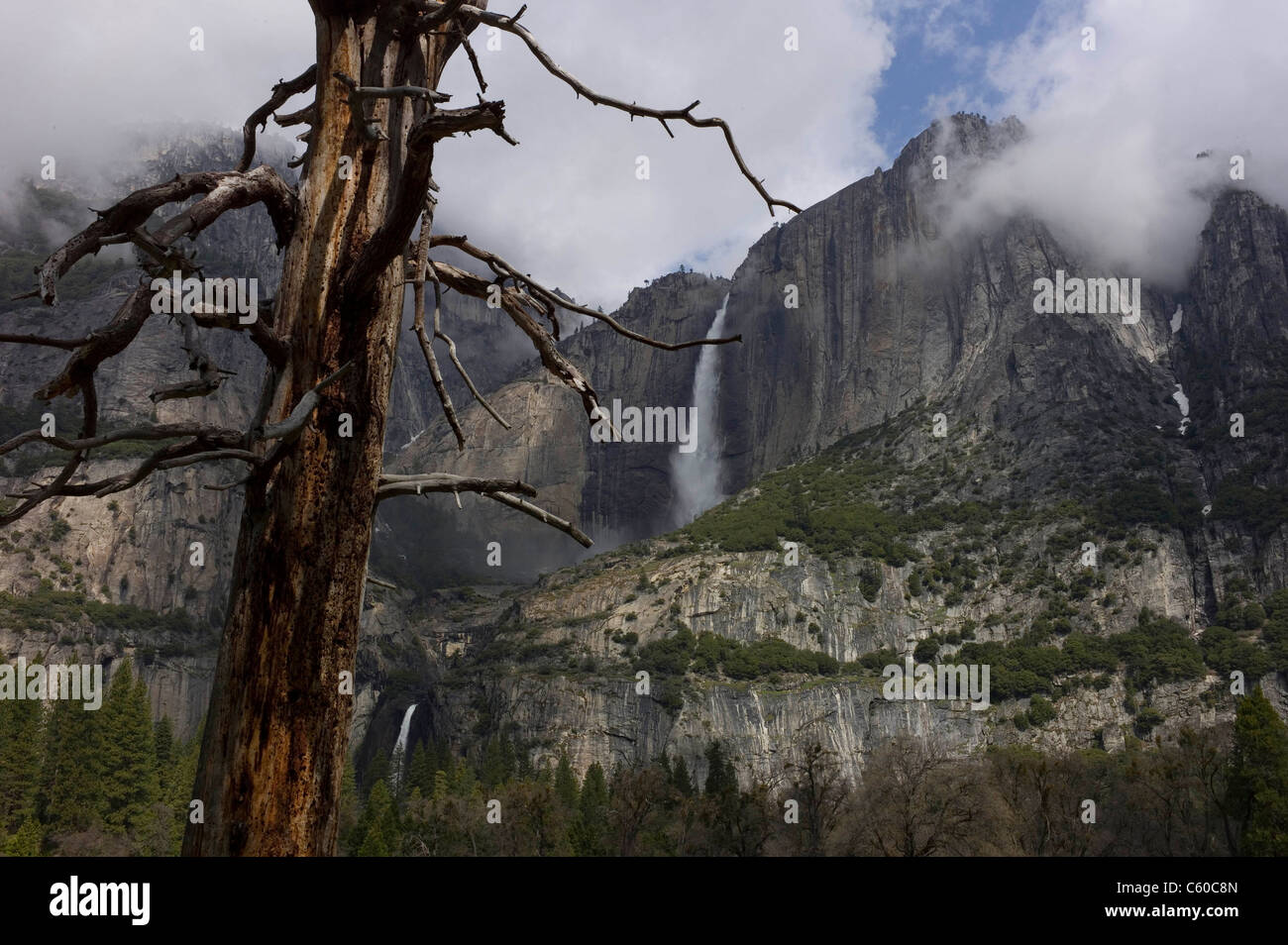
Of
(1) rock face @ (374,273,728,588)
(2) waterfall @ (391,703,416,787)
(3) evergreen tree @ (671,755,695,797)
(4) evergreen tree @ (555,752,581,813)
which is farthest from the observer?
(1) rock face @ (374,273,728,588)

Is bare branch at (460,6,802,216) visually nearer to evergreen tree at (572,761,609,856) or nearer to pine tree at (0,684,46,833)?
evergreen tree at (572,761,609,856)

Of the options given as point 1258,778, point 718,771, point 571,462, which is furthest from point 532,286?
point 571,462

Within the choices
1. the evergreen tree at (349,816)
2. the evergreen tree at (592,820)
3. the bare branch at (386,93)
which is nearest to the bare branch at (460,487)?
the bare branch at (386,93)

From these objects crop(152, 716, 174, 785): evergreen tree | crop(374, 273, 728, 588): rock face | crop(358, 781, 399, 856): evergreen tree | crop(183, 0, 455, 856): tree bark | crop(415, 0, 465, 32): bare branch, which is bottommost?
crop(358, 781, 399, 856): evergreen tree

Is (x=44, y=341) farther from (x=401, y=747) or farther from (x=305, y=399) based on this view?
(x=401, y=747)

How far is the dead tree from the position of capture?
3.16 meters

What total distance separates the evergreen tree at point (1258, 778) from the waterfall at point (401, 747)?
71.3 m

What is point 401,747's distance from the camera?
102812mm

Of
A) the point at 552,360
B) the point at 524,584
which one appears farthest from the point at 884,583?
the point at 552,360

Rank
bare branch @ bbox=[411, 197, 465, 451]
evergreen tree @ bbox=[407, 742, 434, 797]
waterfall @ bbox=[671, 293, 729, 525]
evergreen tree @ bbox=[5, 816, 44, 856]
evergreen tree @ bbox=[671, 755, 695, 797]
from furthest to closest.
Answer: waterfall @ bbox=[671, 293, 729, 525] → evergreen tree @ bbox=[407, 742, 434, 797] → evergreen tree @ bbox=[671, 755, 695, 797] → evergreen tree @ bbox=[5, 816, 44, 856] → bare branch @ bbox=[411, 197, 465, 451]

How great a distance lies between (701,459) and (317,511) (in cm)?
16297

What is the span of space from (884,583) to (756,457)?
2362 inches

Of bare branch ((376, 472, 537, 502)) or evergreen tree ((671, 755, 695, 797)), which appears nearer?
bare branch ((376, 472, 537, 502))

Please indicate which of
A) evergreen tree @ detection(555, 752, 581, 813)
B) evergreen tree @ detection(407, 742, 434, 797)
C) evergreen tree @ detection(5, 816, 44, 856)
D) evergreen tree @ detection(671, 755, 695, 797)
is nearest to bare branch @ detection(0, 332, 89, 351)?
evergreen tree @ detection(5, 816, 44, 856)
